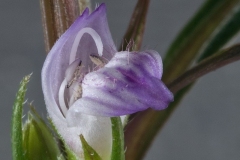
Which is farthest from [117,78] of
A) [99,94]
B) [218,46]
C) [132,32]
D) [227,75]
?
[227,75]

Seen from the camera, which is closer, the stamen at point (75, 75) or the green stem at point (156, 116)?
the stamen at point (75, 75)

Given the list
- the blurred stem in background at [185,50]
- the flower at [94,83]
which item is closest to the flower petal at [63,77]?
the flower at [94,83]

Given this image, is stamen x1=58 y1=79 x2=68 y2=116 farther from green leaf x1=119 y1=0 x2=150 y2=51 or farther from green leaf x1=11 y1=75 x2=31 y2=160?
green leaf x1=119 y1=0 x2=150 y2=51

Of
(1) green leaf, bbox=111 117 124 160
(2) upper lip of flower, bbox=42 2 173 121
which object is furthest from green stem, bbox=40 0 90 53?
(1) green leaf, bbox=111 117 124 160

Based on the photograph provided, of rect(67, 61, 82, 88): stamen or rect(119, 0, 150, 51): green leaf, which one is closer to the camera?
rect(67, 61, 82, 88): stamen

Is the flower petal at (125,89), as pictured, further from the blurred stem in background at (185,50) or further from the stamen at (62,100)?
the blurred stem in background at (185,50)

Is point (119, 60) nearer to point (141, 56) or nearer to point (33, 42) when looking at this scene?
point (141, 56)
